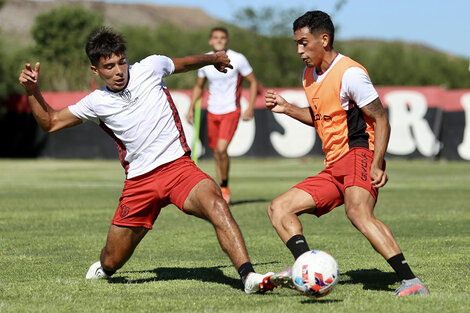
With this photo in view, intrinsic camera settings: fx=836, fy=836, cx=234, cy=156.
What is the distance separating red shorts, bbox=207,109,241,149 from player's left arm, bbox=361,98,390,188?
7.62 metres

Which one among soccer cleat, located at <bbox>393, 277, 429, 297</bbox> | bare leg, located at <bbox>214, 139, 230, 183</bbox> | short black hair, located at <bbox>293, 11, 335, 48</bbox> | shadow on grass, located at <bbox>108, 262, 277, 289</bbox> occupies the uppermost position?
short black hair, located at <bbox>293, 11, 335, 48</bbox>

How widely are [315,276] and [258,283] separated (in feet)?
1.57

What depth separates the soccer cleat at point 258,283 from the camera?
19.8 feet

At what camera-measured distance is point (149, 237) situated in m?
10.0

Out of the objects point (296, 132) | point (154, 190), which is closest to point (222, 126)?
point (154, 190)

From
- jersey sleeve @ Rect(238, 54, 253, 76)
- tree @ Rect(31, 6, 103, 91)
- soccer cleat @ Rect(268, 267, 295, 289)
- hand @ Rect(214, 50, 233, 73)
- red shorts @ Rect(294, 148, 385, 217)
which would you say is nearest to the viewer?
soccer cleat @ Rect(268, 267, 295, 289)

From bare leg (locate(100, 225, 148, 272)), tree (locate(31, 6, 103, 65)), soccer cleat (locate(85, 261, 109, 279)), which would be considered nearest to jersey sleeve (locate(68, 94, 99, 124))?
bare leg (locate(100, 225, 148, 272))

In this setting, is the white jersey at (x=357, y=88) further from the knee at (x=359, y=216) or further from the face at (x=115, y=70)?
A: the face at (x=115, y=70)

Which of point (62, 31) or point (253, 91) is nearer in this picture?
point (253, 91)

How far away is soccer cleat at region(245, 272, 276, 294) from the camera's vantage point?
6.02 m

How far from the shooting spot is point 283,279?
5.93 metres

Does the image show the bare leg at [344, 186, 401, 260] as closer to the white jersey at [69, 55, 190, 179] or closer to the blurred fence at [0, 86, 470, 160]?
the white jersey at [69, 55, 190, 179]

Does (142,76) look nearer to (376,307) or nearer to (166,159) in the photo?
(166,159)

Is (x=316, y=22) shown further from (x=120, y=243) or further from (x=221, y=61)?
(x=120, y=243)
